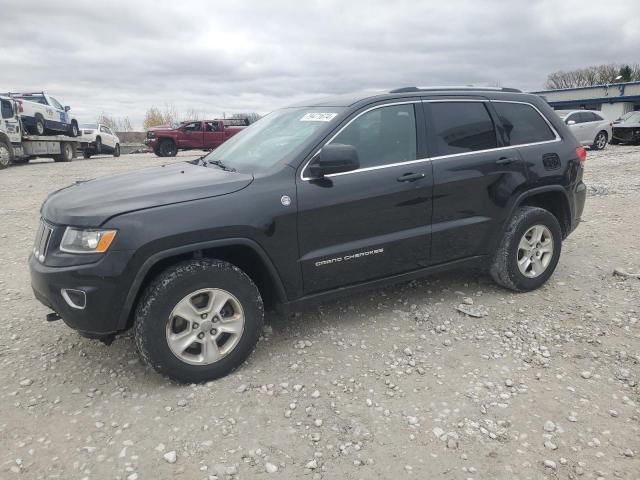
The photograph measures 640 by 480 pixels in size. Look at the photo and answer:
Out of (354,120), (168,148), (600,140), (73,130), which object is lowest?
(600,140)

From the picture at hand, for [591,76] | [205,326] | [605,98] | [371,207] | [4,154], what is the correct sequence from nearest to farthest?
[205,326] → [371,207] → [4,154] → [605,98] → [591,76]

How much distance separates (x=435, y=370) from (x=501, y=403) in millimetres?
482

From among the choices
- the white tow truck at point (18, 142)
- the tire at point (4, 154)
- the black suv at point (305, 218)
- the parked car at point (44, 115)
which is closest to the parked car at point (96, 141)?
the parked car at point (44, 115)

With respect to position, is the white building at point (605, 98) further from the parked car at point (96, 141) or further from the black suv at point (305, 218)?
the black suv at point (305, 218)

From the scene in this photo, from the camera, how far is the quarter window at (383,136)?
3.52 metres

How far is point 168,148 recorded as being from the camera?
22203 millimetres

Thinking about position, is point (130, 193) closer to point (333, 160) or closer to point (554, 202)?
point (333, 160)

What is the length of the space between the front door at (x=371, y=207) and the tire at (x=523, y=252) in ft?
2.81

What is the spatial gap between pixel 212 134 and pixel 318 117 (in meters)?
19.7

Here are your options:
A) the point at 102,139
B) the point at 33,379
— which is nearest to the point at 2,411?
the point at 33,379

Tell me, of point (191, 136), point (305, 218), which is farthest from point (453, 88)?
point (191, 136)

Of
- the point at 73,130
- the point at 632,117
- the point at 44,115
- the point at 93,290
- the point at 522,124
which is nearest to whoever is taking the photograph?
the point at 93,290

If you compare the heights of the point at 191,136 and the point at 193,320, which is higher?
the point at 191,136

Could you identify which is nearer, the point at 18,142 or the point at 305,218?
the point at 305,218
